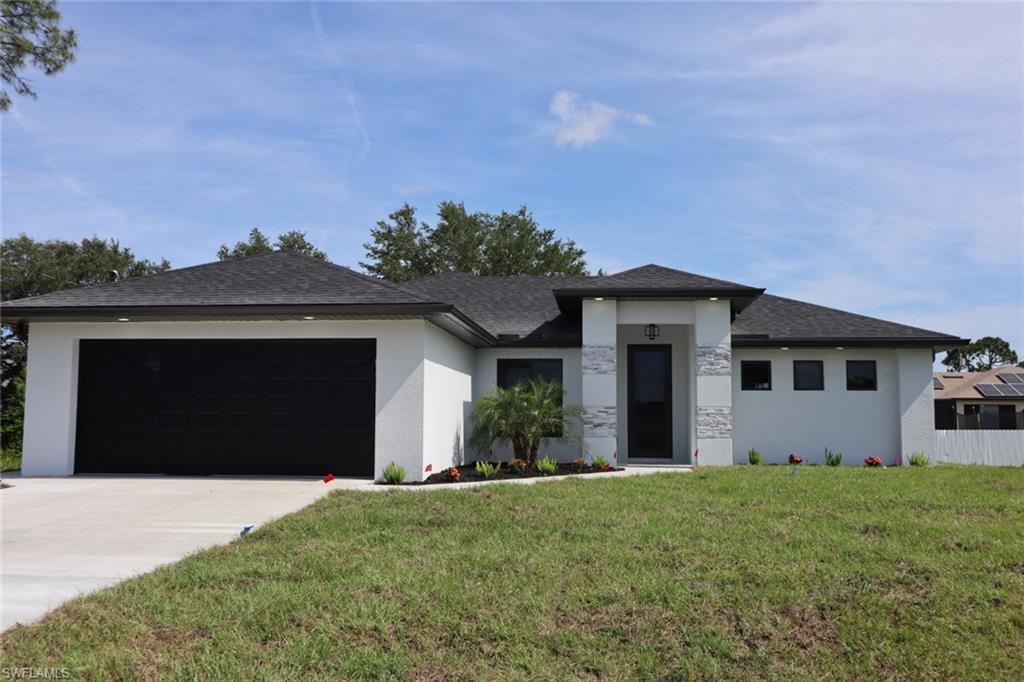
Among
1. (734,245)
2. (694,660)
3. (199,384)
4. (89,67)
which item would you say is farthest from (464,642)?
(734,245)

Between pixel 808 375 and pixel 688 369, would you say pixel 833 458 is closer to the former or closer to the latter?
pixel 808 375

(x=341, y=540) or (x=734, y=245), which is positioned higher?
(x=734, y=245)

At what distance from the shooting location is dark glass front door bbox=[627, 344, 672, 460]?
55.4 ft

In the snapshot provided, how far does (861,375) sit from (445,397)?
1026 centimetres

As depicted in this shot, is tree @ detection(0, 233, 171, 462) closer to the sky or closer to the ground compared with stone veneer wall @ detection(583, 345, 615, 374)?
closer to the sky

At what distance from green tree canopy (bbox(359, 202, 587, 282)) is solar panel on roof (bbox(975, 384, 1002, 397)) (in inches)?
797

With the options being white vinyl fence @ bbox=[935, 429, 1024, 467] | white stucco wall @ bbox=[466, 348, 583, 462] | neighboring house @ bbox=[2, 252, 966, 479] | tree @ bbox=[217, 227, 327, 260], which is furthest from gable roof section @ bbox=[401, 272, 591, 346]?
tree @ bbox=[217, 227, 327, 260]

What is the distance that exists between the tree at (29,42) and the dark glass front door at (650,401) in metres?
12.8

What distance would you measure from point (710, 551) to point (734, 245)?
1522cm

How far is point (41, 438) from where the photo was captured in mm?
12984

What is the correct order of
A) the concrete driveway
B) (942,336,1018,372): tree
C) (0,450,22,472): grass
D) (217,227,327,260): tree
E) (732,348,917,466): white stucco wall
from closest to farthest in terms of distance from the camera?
1. the concrete driveway
2. (0,450,22,472): grass
3. (732,348,917,466): white stucco wall
4. (217,227,327,260): tree
5. (942,336,1018,372): tree

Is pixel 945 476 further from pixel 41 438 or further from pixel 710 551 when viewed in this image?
pixel 41 438

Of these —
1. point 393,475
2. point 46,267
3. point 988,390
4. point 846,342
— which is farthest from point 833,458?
point 46,267

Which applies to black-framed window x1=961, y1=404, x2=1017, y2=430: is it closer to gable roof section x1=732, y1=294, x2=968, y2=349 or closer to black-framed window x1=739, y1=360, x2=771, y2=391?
gable roof section x1=732, y1=294, x2=968, y2=349
